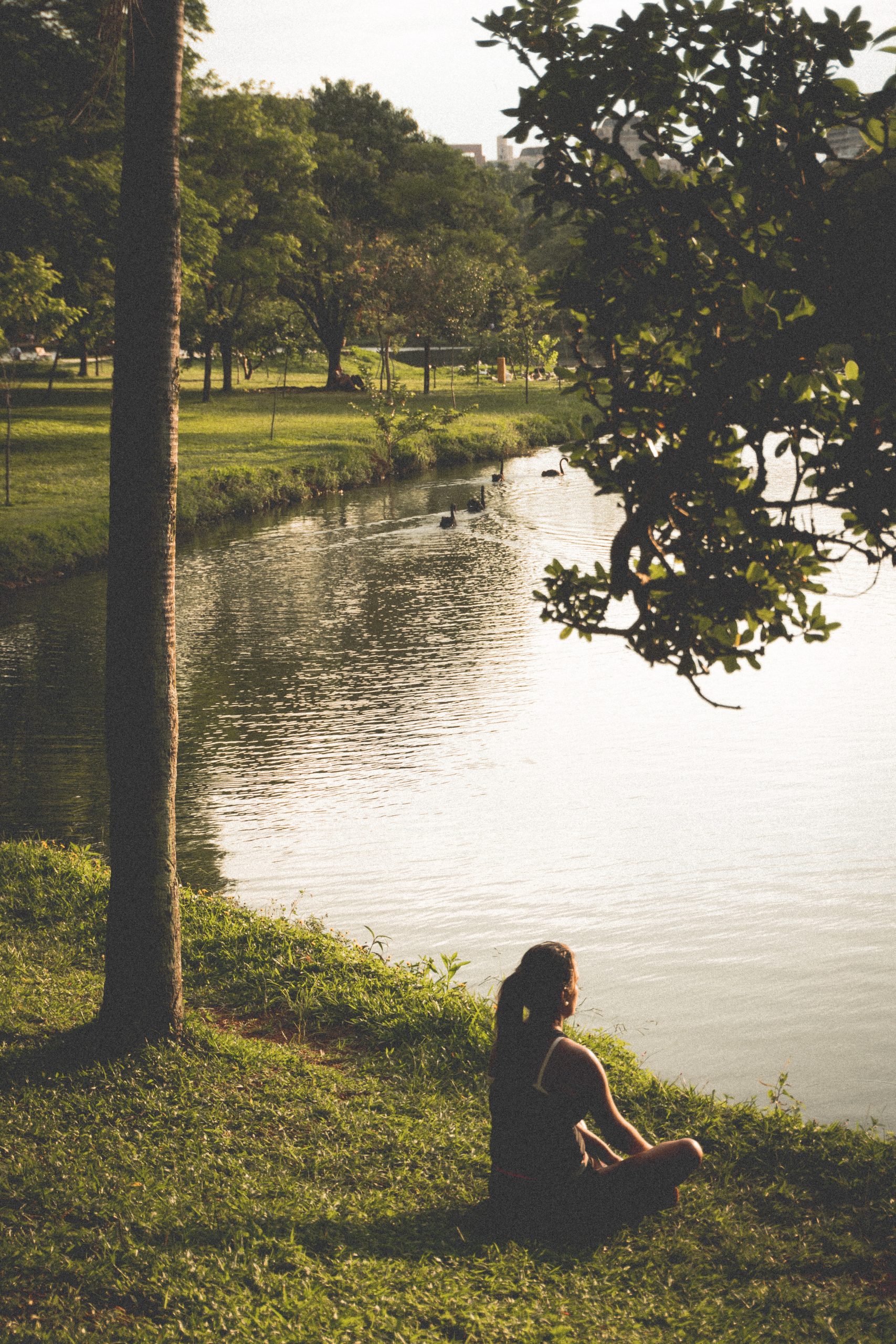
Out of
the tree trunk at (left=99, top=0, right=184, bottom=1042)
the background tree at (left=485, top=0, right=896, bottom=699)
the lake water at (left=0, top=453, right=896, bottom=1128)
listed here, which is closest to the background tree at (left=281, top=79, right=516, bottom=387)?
the lake water at (left=0, top=453, right=896, bottom=1128)

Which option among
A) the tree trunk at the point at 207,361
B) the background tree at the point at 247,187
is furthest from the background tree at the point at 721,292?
the tree trunk at the point at 207,361

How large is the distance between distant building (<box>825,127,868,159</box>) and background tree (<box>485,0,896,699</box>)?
85 mm

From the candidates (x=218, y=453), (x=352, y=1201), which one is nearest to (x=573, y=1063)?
(x=352, y=1201)

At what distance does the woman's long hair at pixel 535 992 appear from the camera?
473cm

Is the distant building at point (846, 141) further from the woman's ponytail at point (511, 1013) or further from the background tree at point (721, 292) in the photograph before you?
the woman's ponytail at point (511, 1013)

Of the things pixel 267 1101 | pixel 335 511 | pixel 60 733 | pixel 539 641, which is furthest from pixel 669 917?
pixel 335 511

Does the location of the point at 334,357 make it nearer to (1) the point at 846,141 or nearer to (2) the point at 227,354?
(2) the point at 227,354

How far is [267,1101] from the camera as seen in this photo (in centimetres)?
599

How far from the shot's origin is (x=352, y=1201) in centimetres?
507

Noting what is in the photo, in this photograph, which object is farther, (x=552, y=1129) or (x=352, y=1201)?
(x=352, y=1201)

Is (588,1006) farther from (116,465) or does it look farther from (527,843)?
(116,465)

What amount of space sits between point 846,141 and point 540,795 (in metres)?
8.61

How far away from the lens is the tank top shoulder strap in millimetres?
4730

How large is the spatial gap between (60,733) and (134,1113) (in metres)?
9.33
